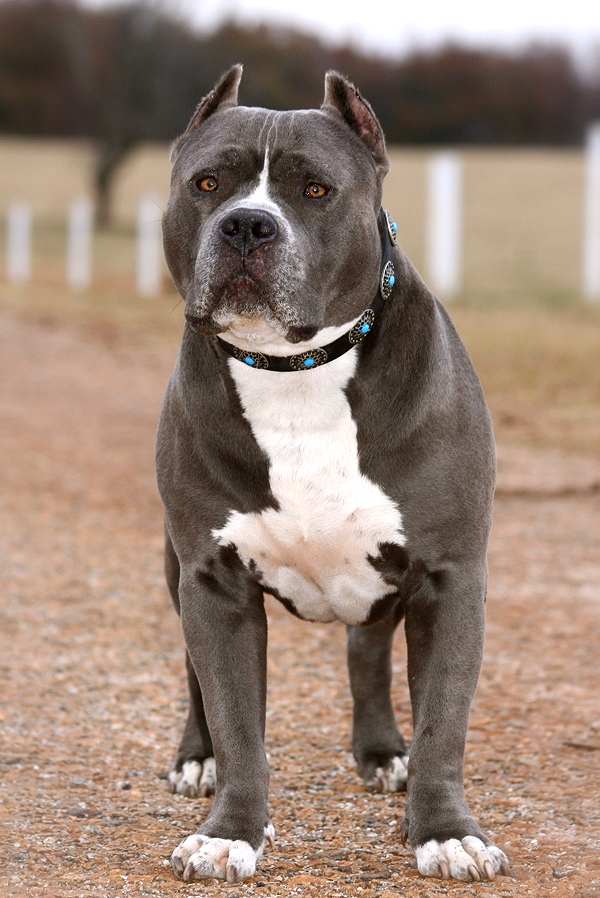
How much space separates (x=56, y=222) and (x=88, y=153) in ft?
9.61

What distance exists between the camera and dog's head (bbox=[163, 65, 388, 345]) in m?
3.44

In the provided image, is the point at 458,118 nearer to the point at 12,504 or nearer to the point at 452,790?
the point at 12,504

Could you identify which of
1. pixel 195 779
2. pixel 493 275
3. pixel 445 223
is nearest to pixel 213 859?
pixel 195 779

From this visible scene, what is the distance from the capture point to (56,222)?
3759 cm

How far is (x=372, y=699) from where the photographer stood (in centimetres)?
434

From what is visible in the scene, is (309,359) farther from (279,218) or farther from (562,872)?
(562,872)

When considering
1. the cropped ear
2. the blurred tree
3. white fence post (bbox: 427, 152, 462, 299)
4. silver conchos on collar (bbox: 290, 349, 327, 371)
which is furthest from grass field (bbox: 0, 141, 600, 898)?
the blurred tree

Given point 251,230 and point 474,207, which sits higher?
point 251,230

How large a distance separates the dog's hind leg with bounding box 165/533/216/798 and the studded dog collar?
2.10 ft

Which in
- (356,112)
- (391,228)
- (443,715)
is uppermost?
(356,112)

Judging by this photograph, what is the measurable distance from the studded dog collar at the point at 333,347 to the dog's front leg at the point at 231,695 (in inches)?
18.9

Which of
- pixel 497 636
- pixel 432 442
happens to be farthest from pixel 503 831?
pixel 497 636

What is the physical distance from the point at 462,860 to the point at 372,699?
0.95 metres

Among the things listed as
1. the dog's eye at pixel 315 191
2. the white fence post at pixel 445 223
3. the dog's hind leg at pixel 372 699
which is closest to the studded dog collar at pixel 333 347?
the dog's eye at pixel 315 191
